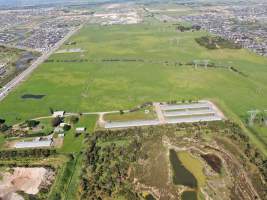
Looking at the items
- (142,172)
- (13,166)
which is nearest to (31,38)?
(13,166)

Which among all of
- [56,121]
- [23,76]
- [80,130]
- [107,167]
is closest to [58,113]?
[56,121]

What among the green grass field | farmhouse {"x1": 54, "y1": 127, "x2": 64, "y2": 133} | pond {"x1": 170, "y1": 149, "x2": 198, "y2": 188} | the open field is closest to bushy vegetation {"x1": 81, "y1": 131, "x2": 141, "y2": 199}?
pond {"x1": 170, "y1": 149, "x2": 198, "y2": 188}

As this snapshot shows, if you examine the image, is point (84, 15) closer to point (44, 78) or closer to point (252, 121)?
point (44, 78)

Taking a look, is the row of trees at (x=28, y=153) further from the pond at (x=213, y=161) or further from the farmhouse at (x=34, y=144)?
the pond at (x=213, y=161)

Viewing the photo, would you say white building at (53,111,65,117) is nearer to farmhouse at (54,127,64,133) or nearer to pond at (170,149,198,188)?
farmhouse at (54,127,64,133)

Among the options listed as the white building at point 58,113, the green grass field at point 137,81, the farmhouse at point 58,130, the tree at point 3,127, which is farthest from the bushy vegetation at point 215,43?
the tree at point 3,127

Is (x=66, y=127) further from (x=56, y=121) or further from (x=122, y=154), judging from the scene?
(x=122, y=154)
